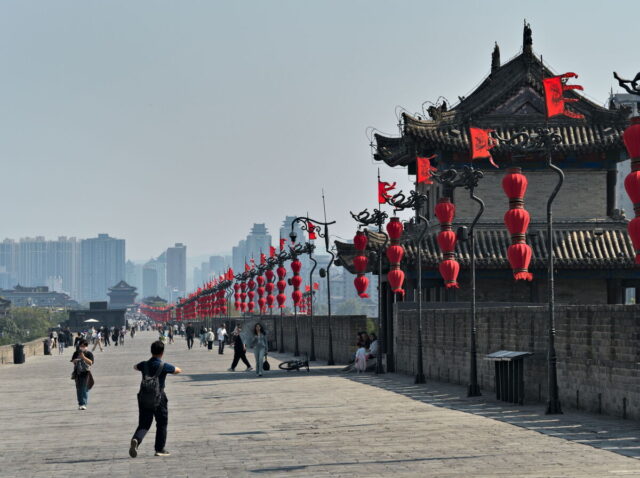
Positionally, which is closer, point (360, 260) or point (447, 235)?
point (447, 235)

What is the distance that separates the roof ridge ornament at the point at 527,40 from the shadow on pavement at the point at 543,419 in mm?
20809

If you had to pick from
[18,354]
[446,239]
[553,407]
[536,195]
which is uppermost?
[536,195]

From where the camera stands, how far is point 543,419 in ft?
73.1

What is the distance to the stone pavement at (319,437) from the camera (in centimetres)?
1555

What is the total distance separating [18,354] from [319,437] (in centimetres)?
4734

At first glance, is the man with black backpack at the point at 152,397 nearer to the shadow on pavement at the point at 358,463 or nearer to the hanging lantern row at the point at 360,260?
the shadow on pavement at the point at 358,463

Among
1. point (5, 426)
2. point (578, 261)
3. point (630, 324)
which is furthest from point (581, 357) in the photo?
point (578, 261)

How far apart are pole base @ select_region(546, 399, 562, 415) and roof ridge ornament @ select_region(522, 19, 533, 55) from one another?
28851 mm

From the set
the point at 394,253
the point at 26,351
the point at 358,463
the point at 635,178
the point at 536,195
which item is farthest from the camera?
the point at 26,351

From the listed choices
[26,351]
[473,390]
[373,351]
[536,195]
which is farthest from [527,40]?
[26,351]

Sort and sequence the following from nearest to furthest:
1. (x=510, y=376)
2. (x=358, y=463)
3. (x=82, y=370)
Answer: (x=358, y=463) → (x=510, y=376) → (x=82, y=370)

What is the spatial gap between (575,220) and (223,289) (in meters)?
66.8

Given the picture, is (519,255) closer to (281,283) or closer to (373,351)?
(373,351)

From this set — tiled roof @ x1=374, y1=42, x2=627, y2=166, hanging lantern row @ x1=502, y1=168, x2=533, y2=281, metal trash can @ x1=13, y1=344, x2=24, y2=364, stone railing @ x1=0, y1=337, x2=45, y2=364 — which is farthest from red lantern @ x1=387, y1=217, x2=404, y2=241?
stone railing @ x1=0, y1=337, x2=45, y2=364
